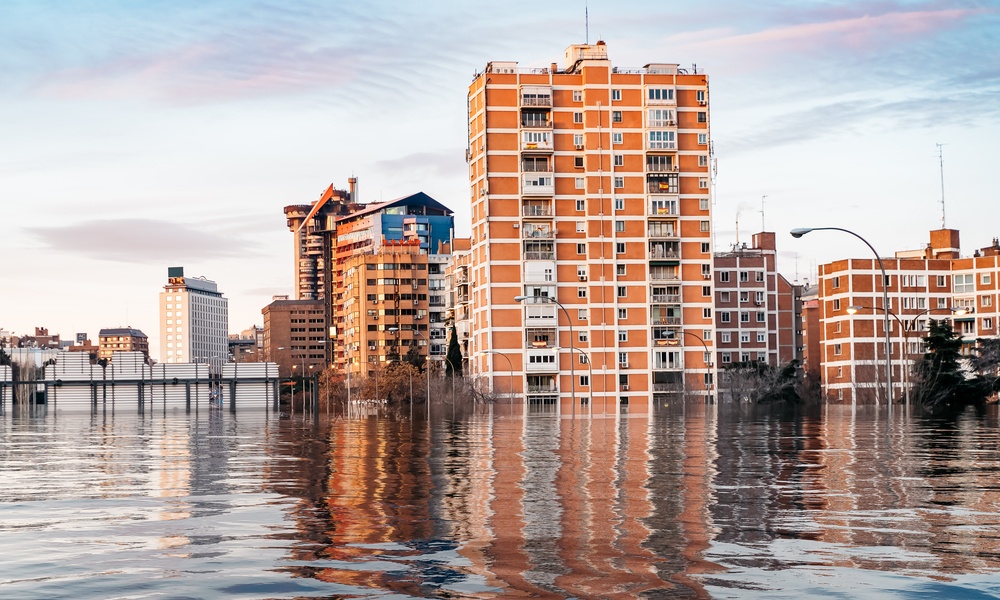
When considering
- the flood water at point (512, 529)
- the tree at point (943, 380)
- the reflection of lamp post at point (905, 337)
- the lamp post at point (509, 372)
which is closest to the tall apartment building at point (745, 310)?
the reflection of lamp post at point (905, 337)

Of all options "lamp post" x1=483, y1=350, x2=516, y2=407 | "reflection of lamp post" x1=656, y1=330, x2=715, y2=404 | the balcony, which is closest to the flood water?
"lamp post" x1=483, y1=350, x2=516, y2=407

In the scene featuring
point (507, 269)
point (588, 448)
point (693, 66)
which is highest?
point (693, 66)

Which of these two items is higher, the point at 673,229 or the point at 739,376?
the point at 673,229

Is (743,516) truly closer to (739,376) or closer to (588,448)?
(588,448)

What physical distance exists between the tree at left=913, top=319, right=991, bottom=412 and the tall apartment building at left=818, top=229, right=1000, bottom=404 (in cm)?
1971

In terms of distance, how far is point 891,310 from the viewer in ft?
476

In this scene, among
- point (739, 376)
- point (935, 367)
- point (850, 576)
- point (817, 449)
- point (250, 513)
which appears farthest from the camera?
point (739, 376)

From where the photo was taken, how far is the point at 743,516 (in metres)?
15.3

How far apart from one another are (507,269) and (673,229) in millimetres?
18879

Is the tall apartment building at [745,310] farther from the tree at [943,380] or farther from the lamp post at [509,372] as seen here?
the tree at [943,380]

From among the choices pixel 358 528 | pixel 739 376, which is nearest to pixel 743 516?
pixel 358 528

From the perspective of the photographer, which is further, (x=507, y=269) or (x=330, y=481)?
(x=507, y=269)

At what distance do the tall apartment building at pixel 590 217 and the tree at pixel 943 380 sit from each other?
2868 centimetres

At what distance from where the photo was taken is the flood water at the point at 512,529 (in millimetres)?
10406
